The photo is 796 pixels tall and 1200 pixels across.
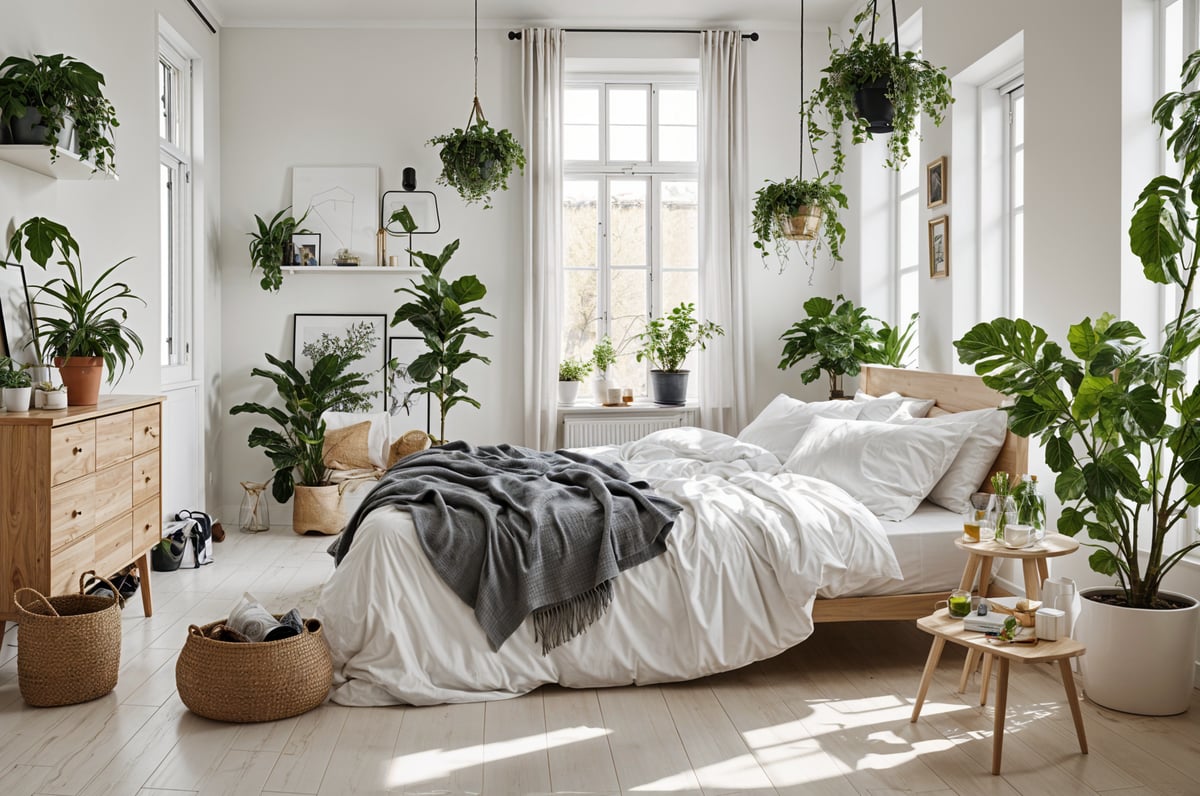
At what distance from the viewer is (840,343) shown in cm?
557

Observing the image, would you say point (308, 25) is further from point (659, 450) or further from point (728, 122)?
point (659, 450)

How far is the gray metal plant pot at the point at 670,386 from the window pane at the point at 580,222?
89cm

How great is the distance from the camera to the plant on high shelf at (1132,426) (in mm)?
2805

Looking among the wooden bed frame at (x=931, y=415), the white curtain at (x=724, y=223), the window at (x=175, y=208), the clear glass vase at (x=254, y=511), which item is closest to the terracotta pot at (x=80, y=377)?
the window at (x=175, y=208)

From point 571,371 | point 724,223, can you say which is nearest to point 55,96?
point 571,371

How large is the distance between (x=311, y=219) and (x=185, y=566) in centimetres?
230

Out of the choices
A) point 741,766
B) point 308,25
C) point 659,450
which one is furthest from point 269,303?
point 741,766

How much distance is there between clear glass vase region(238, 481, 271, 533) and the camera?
5934 mm

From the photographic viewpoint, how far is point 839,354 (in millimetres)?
5535

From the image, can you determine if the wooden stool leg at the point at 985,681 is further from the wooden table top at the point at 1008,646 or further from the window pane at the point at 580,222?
the window pane at the point at 580,222

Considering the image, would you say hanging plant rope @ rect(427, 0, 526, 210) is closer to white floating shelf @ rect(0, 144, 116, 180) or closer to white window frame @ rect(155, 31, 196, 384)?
white window frame @ rect(155, 31, 196, 384)

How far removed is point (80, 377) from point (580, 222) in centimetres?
351

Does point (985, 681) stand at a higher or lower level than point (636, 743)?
higher

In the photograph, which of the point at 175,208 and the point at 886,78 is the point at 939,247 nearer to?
the point at 886,78
